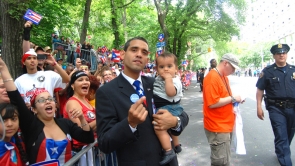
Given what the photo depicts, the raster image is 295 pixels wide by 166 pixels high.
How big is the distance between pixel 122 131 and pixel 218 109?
244 cm

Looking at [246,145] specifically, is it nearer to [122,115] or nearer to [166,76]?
[166,76]

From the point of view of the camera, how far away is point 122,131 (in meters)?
1.70

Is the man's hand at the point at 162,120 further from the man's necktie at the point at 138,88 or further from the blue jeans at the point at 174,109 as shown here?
the blue jeans at the point at 174,109

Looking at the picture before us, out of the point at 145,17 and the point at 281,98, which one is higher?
the point at 145,17

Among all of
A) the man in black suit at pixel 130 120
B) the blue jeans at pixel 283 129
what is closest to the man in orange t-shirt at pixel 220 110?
the blue jeans at pixel 283 129

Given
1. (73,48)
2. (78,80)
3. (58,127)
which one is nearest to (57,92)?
(78,80)

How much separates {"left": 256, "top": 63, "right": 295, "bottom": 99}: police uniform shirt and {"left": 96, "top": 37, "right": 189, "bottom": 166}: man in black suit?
10.5 ft

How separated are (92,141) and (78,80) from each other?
106 centimetres

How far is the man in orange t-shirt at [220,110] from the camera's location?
12.2 ft

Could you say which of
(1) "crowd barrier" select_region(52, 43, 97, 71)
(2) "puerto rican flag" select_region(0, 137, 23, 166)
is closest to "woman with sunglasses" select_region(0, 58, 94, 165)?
(2) "puerto rican flag" select_region(0, 137, 23, 166)

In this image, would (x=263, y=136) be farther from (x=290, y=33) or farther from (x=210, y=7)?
(x=290, y=33)

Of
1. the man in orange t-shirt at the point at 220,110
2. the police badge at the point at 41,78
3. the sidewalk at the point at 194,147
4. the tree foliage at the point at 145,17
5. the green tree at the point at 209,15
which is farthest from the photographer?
the green tree at the point at 209,15

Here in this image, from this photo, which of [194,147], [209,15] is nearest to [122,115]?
[194,147]

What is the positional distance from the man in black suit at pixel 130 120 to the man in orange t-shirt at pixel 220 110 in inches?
68.6
